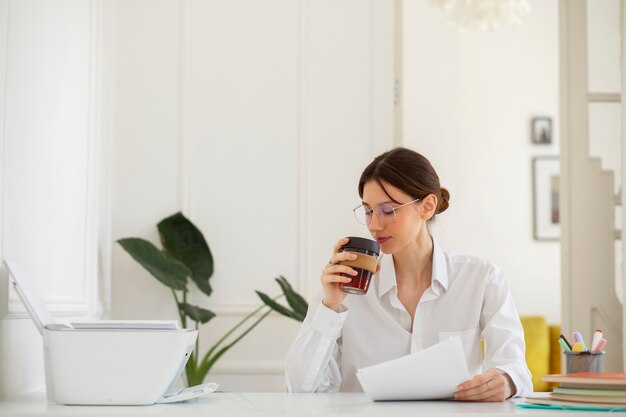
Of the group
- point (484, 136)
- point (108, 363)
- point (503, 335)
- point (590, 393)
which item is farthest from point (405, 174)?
point (484, 136)

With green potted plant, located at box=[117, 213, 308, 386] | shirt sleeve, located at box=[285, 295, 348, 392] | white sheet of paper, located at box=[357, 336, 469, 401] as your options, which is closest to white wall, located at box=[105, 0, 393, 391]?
green potted plant, located at box=[117, 213, 308, 386]

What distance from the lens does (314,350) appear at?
2229 millimetres

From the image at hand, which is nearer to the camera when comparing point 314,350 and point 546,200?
point 314,350

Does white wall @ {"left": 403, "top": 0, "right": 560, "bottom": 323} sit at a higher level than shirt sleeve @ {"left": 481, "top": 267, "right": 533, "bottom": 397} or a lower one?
higher

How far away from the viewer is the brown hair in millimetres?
2398

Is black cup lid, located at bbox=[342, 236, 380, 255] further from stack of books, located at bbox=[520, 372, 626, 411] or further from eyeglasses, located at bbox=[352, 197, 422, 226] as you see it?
stack of books, located at bbox=[520, 372, 626, 411]

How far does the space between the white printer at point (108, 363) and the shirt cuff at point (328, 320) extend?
21.2 inches

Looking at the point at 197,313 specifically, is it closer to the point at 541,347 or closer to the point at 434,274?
the point at 434,274

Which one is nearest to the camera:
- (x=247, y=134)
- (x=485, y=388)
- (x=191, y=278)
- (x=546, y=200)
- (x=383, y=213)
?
(x=485, y=388)

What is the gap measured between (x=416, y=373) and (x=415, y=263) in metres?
0.75

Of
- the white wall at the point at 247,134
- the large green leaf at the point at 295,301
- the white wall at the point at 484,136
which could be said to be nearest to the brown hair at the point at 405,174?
the large green leaf at the point at 295,301

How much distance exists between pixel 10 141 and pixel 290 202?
1970mm

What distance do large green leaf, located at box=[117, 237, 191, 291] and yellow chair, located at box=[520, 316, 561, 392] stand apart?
2.83 m

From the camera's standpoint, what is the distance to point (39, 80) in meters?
2.31
